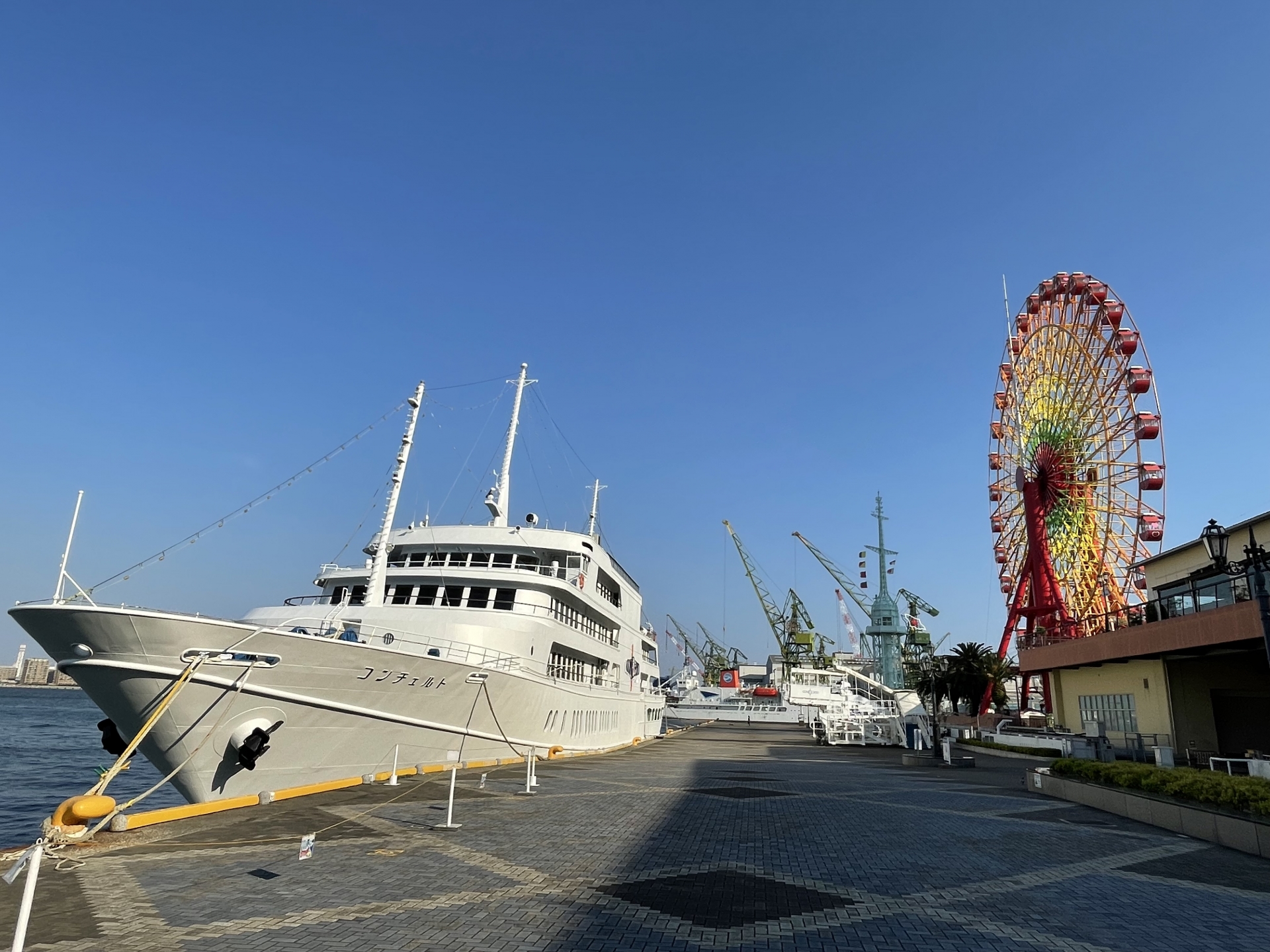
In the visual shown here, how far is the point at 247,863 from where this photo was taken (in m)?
8.37

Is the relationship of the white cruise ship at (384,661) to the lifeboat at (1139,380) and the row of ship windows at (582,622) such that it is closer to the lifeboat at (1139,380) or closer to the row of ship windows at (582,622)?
the row of ship windows at (582,622)

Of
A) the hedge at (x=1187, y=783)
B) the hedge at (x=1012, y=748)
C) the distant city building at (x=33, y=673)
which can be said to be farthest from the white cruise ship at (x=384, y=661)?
the distant city building at (x=33, y=673)

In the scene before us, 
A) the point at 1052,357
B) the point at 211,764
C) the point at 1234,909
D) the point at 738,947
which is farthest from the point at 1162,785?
the point at 1052,357

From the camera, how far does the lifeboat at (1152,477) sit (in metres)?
31.6

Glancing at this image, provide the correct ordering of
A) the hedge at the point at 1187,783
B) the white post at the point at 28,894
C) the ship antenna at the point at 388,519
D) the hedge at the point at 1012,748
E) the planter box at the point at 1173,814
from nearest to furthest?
1. the white post at the point at 28,894
2. the planter box at the point at 1173,814
3. the hedge at the point at 1187,783
4. the ship antenna at the point at 388,519
5. the hedge at the point at 1012,748

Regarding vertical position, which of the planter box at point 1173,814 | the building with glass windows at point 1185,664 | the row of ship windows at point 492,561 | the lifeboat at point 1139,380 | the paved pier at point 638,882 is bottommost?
the paved pier at point 638,882

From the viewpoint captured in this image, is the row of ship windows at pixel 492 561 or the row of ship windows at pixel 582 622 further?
the row of ship windows at pixel 582 622

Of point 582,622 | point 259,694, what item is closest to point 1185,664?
point 582,622

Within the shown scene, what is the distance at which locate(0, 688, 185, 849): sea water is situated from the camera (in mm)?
19391

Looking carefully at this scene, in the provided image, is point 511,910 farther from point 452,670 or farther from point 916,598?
point 916,598

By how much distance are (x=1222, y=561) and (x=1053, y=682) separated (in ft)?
76.0

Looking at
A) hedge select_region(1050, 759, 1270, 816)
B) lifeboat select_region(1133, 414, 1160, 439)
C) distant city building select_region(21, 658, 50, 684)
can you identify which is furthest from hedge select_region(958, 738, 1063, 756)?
distant city building select_region(21, 658, 50, 684)

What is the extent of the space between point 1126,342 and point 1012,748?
737 inches

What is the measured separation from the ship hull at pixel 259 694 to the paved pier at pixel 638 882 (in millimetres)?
1045
